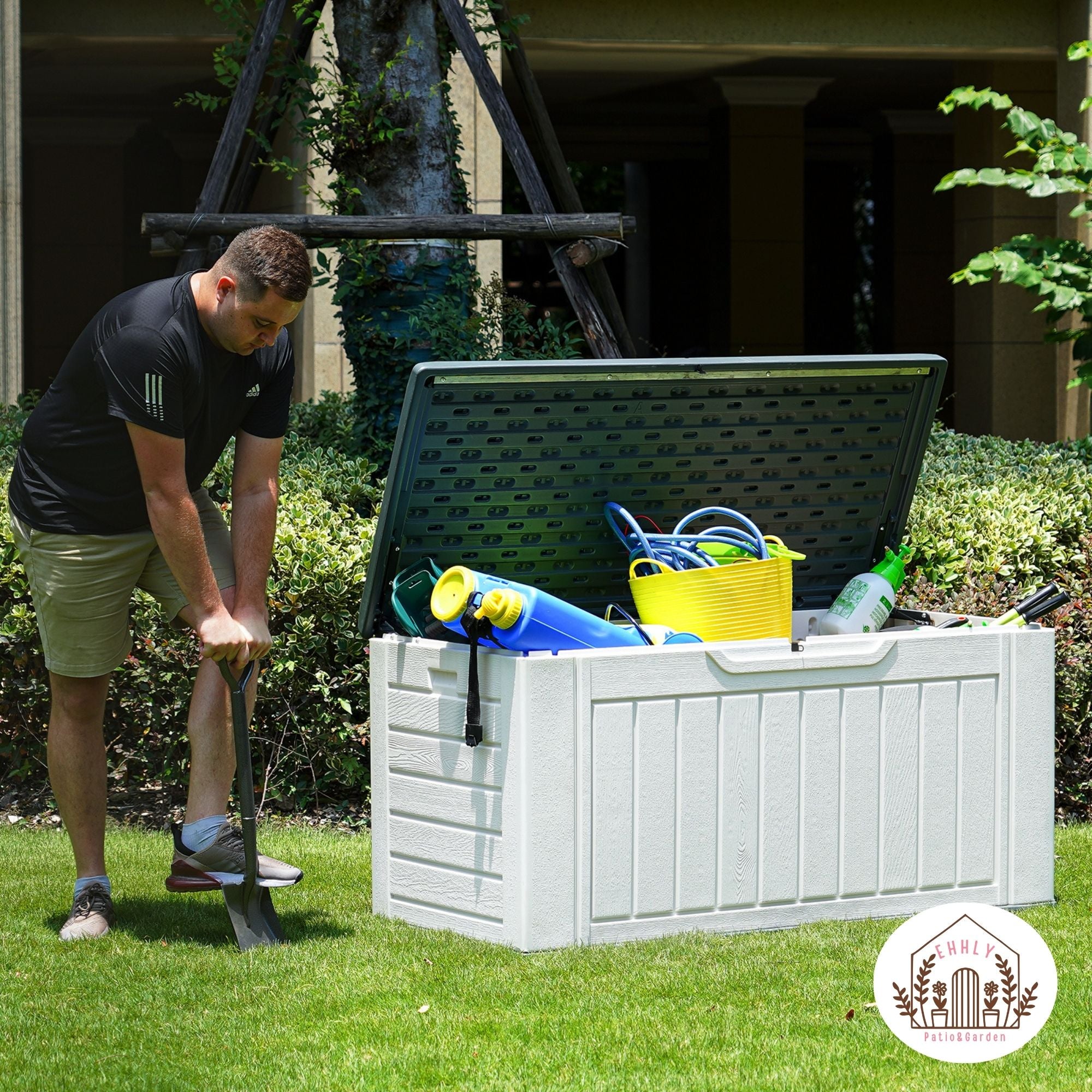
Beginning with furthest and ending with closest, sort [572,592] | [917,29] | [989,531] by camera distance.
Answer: [917,29]
[989,531]
[572,592]

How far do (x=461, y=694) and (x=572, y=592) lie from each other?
0.75 m

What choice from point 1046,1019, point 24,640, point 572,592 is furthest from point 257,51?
point 1046,1019

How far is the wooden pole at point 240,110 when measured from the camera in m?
6.97

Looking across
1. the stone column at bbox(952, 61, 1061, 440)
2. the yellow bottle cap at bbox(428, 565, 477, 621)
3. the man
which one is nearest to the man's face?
the man

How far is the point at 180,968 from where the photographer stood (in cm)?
378

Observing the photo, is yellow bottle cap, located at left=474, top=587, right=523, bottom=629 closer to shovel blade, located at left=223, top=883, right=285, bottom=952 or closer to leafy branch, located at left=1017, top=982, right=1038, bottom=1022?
shovel blade, located at left=223, top=883, right=285, bottom=952

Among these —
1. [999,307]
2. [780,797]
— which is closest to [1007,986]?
[780,797]

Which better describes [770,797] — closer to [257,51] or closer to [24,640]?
[24,640]

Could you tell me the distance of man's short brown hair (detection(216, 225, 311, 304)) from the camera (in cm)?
371

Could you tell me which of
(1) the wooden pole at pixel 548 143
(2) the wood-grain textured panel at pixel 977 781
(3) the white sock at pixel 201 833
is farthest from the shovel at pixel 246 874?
(1) the wooden pole at pixel 548 143

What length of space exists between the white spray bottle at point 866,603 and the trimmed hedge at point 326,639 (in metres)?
0.88

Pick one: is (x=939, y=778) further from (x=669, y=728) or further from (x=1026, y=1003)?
(x=1026, y=1003)

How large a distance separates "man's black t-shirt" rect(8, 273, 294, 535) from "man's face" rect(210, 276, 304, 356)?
7cm

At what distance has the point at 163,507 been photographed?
12.4ft
